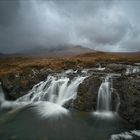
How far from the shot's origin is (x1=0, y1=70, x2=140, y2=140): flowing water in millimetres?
14094

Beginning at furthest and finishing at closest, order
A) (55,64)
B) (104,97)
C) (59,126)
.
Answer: (55,64) → (104,97) → (59,126)

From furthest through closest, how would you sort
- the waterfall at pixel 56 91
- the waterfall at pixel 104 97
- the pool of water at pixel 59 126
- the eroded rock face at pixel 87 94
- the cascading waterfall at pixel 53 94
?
the waterfall at pixel 56 91
the cascading waterfall at pixel 53 94
the eroded rock face at pixel 87 94
the waterfall at pixel 104 97
the pool of water at pixel 59 126

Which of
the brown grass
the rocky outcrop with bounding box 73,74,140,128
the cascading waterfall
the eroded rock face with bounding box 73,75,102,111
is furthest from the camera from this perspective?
the brown grass

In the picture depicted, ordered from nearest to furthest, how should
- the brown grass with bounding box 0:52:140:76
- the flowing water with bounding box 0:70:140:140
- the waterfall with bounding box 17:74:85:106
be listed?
the flowing water with bounding box 0:70:140:140, the waterfall with bounding box 17:74:85:106, the brown grass with bounding box 0:52:140:76

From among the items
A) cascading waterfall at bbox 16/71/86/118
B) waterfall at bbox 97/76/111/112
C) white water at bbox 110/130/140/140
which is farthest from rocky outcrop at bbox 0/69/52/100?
white water at bbox 110/130/140/140

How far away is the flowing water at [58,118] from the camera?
46.2 ft

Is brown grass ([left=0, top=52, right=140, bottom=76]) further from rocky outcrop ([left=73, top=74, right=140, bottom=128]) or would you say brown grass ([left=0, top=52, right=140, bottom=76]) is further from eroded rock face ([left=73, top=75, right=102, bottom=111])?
rocky outcrop ([left=73, top=74, right=140, bottom=128])

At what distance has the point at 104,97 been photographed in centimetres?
1920

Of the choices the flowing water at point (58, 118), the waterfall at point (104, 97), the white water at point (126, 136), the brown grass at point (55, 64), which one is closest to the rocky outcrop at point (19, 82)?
the flowing water at point (58, 118)

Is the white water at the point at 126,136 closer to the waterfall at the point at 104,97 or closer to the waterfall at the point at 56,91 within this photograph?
the waterfall at the point at 104,97

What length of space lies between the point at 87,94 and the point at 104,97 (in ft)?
5.98

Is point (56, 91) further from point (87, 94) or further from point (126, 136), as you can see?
point (126, 136)

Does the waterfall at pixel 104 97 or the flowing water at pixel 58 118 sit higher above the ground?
the waterfall at pixel 104 97

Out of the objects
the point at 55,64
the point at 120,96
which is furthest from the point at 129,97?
the point at 55,64
